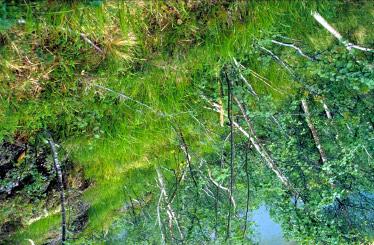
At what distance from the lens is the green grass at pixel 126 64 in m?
3.06

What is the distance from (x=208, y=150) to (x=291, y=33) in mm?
1544

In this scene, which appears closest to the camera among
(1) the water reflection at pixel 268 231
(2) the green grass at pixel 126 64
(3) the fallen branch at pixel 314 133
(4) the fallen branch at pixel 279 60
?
→ (2) the green grass at pixel 126 64

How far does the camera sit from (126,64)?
339cm

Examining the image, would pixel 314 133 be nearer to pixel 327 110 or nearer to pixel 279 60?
pixel 327 110

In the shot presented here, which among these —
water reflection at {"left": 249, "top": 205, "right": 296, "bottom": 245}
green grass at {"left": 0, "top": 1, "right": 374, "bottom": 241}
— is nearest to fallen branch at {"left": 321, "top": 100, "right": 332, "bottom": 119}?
green grass at {"left": 0, "top": 1, "right": 374, "bottom": 241}

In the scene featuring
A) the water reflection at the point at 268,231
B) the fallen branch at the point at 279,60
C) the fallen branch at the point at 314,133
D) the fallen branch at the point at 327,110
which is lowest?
the water reflection at the point at 268,231

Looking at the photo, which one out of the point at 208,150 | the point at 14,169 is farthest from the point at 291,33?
the point at 14,169

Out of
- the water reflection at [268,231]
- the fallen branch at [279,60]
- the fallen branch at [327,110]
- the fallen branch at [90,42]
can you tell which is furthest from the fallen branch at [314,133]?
the water reflection at [268,231]

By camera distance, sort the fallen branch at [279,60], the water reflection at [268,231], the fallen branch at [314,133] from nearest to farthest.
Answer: the fallen branch at [279,60], the fallen branch at [314,133], the water reflection at [268,231]

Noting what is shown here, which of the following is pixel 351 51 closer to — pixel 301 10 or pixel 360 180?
pixel 301 10

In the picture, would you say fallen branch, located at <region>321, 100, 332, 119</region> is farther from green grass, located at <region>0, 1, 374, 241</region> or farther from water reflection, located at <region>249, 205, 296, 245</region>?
water reflection, located at <region>249, 205, 296, 245</region>

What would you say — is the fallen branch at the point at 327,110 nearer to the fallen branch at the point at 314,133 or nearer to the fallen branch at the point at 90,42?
the fallen branch at the point at 314,133

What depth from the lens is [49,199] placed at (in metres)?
4.39

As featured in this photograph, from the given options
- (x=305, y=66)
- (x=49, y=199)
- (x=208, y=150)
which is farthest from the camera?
(x=208, y=150)
